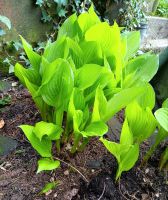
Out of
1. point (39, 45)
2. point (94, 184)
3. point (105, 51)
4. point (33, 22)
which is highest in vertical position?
point (105, 51)

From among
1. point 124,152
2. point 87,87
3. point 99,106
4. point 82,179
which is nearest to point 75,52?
point 87,87

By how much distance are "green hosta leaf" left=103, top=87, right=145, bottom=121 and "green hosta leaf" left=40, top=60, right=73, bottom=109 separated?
0.18 meters

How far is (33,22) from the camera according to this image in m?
2.66

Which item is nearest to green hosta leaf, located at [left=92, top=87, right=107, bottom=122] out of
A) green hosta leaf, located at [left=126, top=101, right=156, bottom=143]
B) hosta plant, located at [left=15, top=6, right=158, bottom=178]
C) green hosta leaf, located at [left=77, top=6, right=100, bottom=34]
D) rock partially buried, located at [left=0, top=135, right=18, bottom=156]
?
hosta plant, located at [left=15, top=6, right=158, bottom=178]

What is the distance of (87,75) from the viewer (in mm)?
1221

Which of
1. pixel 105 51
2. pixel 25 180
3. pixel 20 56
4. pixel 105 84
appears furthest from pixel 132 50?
pixel 20 56

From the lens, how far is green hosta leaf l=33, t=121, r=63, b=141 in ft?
3.84

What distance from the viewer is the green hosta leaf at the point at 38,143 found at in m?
1.21

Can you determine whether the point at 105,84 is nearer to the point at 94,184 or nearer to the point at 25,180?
the point at 94,184

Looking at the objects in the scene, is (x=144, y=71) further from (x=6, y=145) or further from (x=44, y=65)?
(x=6, y=145)

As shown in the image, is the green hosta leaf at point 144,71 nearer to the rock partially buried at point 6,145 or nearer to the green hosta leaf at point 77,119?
the green hosta leaf at point 77,119

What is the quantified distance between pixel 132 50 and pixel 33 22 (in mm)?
1406

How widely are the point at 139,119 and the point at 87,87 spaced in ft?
0.87

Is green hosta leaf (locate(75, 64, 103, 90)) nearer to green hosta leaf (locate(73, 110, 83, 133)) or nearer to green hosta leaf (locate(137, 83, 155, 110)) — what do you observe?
green hosta leaf (locate(73, 110, 83, 133))
